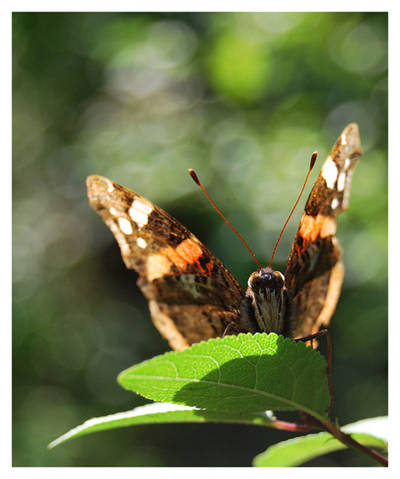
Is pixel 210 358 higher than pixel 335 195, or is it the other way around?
pixel 335 195

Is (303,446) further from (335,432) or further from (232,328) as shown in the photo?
(232,328)

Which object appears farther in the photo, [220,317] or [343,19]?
[343,19]

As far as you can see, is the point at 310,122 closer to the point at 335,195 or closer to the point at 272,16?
the point at 272,16

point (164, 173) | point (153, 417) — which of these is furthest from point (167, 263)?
point (164, 173)

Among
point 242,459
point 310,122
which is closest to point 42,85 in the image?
point 310,122

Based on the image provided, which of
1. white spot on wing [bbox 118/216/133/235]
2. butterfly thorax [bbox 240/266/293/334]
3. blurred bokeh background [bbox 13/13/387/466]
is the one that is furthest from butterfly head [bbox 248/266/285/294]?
blurred bokeh background [bbox 13/13/387/466]

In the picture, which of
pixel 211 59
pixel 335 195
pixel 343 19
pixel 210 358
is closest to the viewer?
pixel 210 358

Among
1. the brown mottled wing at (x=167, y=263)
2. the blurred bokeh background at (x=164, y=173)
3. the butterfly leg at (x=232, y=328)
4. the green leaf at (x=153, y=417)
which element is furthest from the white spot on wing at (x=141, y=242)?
the blurred bokeh background at (x=164, y=173)
